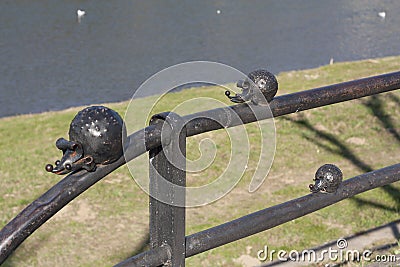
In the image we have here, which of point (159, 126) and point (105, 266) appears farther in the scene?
point (105, 266)

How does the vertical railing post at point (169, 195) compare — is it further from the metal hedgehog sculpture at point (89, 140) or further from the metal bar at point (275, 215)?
the metal hedgehog sculpture at point (89, 140)

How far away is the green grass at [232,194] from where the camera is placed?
15.1 feet

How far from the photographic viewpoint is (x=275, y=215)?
5.07ft

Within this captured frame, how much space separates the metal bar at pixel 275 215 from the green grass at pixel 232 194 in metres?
2.65

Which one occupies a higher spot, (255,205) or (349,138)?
→ (349,138)

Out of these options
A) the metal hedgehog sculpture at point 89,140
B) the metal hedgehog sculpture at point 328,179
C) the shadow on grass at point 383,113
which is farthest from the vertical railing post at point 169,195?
the shadow on grass at point 383,113

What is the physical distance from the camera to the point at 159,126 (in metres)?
1.24

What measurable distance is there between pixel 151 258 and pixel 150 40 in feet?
52.3

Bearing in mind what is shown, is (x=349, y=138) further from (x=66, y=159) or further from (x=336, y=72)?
(x=66, y=159)

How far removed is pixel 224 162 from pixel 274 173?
0.46 metres

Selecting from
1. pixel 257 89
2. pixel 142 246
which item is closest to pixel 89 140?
pixel 257 89

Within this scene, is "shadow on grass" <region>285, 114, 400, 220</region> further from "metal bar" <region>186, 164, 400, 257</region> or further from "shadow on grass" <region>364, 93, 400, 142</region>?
"metal bar" <region>186, 164, 400, 257</region>

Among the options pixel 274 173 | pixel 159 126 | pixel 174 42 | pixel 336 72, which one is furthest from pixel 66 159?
pixel 174 42

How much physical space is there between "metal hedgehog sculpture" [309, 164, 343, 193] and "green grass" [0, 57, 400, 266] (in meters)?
2.75
